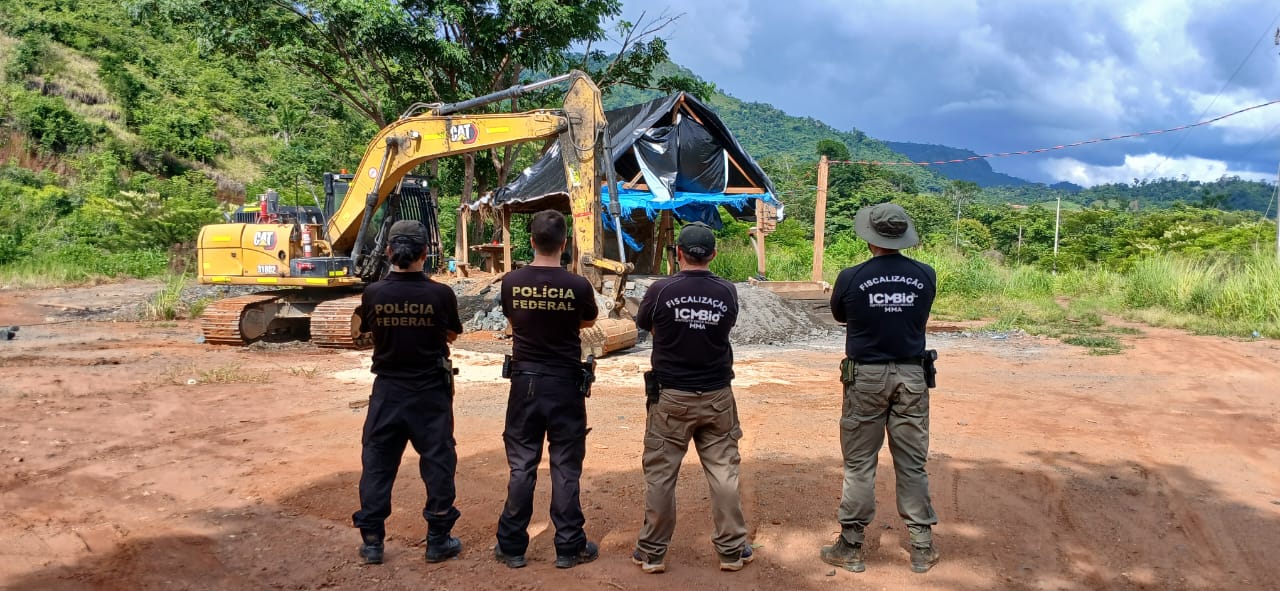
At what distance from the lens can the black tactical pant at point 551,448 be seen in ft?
13.0

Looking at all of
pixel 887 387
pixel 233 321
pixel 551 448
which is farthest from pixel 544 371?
pixel 233 321

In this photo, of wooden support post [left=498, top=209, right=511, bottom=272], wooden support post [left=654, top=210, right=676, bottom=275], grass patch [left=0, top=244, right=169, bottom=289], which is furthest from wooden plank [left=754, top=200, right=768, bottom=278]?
grass patch [left=0, top=244, right=169, bottom=289]

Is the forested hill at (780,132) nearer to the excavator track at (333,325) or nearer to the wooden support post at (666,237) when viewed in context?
the wooden support post at (666,237)

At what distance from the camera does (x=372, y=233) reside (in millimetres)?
12945

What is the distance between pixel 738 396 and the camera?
8555mm

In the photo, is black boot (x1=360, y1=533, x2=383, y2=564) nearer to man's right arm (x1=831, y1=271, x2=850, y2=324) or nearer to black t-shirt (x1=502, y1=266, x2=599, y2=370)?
black t-shirt (x1=502, y1=266, x2=599, y2=370)

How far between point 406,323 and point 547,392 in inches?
30.5

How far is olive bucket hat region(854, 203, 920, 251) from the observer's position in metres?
4.16

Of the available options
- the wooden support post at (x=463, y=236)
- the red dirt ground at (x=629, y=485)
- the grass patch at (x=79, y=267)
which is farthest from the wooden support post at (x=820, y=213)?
the grass patch at (x=79, y=267)

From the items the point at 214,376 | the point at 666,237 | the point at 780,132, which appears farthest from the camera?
the point at 780,132

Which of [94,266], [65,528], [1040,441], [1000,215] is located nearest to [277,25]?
[94,266]

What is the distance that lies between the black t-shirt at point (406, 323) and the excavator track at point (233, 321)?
9133mm

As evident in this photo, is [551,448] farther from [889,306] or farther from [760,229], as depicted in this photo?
[760,229]

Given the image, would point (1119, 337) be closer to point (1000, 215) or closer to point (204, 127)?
point (204, 127)
